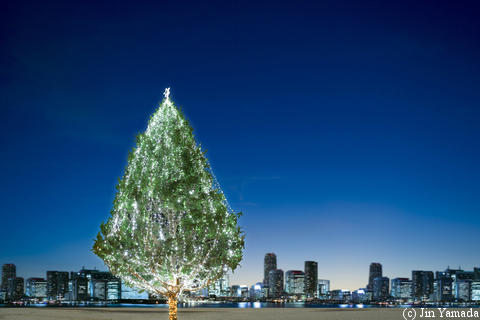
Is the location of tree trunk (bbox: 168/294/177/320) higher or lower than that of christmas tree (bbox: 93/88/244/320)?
lower

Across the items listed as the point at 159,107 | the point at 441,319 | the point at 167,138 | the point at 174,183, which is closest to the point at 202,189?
the point at 174,183

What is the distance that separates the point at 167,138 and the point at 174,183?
2040 mm

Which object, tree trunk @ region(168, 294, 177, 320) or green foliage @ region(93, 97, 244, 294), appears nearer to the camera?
green foliage @ region(93, 97, 244, 294)

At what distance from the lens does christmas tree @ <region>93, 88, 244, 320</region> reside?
1883 cm

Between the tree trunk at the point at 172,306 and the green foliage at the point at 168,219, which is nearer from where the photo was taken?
the green foliage at the point at 168,219

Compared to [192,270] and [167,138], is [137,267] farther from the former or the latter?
[167,138]

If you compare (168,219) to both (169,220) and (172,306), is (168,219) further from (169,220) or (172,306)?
(172,306)

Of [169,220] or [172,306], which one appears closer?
[169,220]

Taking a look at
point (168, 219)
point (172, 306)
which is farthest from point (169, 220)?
point (172, 306)

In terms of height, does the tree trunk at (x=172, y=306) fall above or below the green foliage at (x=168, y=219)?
below

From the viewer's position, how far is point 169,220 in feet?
62.1

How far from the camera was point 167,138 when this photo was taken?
19.8 metres

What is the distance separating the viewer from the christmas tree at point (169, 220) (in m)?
18.8

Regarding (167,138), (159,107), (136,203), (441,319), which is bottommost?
(441,319)
